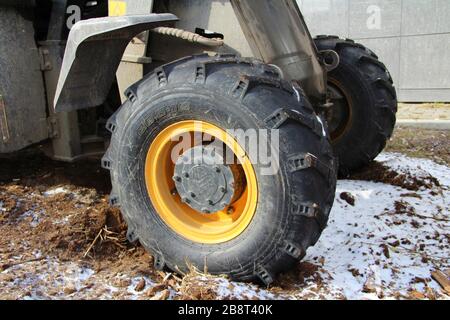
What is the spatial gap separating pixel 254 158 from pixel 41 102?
1863 millimetres

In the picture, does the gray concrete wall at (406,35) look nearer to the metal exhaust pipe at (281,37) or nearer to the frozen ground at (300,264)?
the frozen ground at (300,264)

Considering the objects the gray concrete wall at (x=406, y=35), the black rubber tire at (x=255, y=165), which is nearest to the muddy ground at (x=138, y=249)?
the black rubber tire at (x=255, y=165)

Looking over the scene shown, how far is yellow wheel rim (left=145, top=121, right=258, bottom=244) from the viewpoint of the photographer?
102 inches

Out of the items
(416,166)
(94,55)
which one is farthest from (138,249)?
(416,166)

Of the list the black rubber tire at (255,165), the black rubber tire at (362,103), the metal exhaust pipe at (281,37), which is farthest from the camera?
the black rubber tire at (362,103)

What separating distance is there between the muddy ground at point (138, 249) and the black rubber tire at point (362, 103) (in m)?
0.27

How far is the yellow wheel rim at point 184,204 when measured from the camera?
2.60 meters

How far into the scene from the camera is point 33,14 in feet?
11.6

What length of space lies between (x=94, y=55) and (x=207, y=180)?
105cm

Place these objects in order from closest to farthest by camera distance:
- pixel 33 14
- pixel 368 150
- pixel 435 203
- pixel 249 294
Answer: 1. pixel 249 294
2. pixel 33 14
3. pixel 435 203
4. pixel 368 150

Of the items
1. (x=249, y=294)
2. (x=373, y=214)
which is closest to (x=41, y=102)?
(x=249, y=294)

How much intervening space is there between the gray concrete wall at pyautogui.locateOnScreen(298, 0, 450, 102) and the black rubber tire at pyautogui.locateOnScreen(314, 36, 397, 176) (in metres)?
4.85

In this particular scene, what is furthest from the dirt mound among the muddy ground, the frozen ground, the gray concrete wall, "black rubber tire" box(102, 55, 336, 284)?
the gray concrete wall
